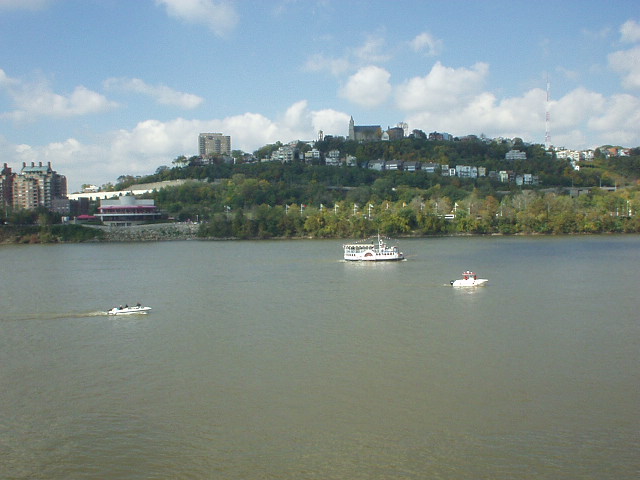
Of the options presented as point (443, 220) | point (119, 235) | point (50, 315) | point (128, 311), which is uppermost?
point (443, 220)

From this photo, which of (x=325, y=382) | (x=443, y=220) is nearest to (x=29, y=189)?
(x=443, y=220)

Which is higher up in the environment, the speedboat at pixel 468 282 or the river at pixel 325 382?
the speedboat at pixel 468 282

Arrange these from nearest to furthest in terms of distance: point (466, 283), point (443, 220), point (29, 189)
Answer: point (466, 283) → point (443, 220) → point (29, 189)

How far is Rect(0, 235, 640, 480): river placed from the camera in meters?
7.59

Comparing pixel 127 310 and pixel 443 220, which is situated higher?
pixel 443 220

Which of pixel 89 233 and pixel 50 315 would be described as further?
pixel 89 233

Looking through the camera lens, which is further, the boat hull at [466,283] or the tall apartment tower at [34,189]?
the tall apartment tower at [34,189]

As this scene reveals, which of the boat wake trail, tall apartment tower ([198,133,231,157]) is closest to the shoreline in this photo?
the boat wake trail

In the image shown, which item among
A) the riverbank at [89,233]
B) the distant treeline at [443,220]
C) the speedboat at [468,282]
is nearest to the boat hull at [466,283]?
the speedboat at [468,282]

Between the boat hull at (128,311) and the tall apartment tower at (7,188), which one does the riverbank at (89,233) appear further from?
the boat hull at (128,311)

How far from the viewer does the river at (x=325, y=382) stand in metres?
7.59

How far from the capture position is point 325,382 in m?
10.4

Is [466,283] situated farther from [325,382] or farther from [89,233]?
[89,233]

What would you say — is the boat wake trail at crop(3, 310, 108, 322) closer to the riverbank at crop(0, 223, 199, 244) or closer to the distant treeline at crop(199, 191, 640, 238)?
the distant treeline at crop(199, 191, 640, 238)
